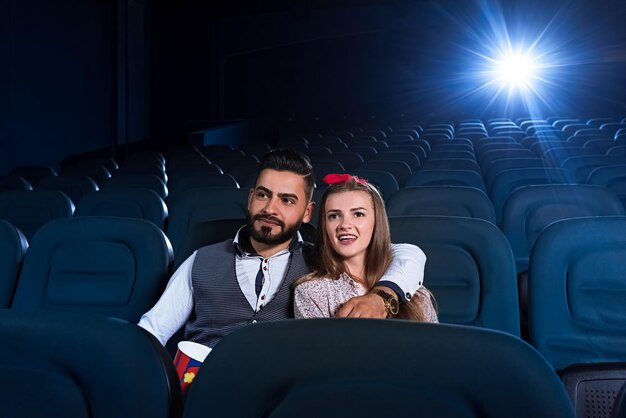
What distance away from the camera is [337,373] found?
1055 millimetres

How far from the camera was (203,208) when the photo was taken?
3961 millimetres

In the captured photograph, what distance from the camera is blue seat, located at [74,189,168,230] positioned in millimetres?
4332

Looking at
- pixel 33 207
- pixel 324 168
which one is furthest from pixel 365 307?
pixel 324 168

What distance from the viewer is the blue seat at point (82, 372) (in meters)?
1.14

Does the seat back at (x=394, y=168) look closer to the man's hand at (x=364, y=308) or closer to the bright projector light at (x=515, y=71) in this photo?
the man's hand at (x=364, y=308)

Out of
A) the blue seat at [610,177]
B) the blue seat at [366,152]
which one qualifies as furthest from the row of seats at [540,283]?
the blue seat at [366,152]

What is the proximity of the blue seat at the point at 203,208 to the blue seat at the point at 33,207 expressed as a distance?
0.85 metres

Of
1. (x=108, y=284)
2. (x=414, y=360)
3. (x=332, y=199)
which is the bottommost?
(x=108, y=284)

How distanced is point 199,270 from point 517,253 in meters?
1.97

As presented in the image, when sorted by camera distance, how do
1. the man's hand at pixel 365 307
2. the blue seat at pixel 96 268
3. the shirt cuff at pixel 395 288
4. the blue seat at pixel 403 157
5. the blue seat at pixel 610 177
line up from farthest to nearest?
the blue seat at pixel 403 157
the blue seat at pixel 610 177
the blue seat at pixel 96 268
the shirt cuff at pixel 395 288
the man's hand at pixel 365 307

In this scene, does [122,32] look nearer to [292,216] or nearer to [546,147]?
[546,147]

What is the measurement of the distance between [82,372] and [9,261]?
1.86m

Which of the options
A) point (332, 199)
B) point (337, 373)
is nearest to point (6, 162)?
point (332, 199)

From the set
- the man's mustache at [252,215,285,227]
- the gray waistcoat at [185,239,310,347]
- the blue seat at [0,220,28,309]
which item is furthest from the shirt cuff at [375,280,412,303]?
the blue seat at [0,220,28,309]
